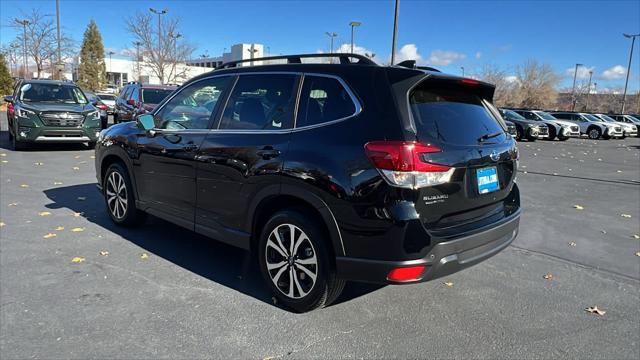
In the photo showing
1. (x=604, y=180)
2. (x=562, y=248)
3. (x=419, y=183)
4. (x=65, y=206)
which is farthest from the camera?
(x=604, y=180)

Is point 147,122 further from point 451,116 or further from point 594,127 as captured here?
point 594,127

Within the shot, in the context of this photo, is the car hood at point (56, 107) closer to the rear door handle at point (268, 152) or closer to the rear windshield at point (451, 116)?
the rear door handle at point (268, 152)

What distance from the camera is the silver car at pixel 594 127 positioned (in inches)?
1234

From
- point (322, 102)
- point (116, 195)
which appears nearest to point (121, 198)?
point (116, 195)

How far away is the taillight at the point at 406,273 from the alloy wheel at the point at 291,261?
1.92 ft

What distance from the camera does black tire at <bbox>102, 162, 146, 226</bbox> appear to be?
523 centimetres

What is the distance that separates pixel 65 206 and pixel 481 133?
18.6ft

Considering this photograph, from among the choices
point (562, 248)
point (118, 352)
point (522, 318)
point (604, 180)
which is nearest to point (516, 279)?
point (522, 318)

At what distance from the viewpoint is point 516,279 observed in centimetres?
429

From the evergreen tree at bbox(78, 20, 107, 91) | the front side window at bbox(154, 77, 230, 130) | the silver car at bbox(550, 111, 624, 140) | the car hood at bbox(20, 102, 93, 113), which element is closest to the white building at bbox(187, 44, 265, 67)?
the front side window at bbox(154, 77, 230, 130)

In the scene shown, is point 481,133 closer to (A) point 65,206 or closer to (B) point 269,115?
(B) point 269,115

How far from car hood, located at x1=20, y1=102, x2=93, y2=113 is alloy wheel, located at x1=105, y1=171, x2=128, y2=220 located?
7297 millimetres

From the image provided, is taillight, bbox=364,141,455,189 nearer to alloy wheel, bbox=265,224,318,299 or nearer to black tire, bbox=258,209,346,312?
black tire, bbox=258,209,346,312

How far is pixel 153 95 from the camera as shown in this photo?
1387 cm
